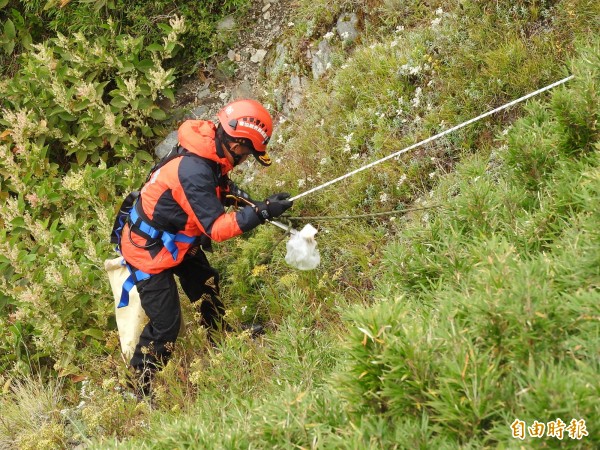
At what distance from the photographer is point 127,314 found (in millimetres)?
6184

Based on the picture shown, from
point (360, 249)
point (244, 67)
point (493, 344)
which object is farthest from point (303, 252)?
point (244, 67)

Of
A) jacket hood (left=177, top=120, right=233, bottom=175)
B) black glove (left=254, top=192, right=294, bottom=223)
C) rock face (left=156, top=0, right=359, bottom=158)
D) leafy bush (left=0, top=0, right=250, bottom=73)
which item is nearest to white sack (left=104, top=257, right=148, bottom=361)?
jacket hood (left=177, top=120, right=233, bottom=175)

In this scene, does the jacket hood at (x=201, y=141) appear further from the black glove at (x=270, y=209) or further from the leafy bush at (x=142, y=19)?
the leafy bush at (x=142, y=19)

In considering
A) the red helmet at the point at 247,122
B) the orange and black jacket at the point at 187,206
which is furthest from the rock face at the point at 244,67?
the orange and black jacket at the point at 187,206

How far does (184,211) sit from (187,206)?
143 millimetres

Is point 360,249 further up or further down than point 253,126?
further down

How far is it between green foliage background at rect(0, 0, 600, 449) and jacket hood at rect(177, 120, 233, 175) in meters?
1.08

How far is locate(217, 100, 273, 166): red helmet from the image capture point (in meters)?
5.35

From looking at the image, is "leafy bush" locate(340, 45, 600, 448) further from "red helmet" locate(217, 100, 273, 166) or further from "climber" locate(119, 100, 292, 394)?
"red helmet" locate(217, 100, 273, 166)

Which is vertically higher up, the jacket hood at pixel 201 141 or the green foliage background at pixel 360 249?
the jacket hood at pixel 201 141

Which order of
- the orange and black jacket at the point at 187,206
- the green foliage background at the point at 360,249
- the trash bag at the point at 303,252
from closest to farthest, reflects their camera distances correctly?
the green foliage background at the point at 360,249 < the orange and black jacket at the point at 187,206 < the trash bag at the point at 303,252

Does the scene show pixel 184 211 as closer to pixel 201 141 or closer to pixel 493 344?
pixel 201 141

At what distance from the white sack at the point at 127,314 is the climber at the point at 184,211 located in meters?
0.25

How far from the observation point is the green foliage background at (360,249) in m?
2.69
